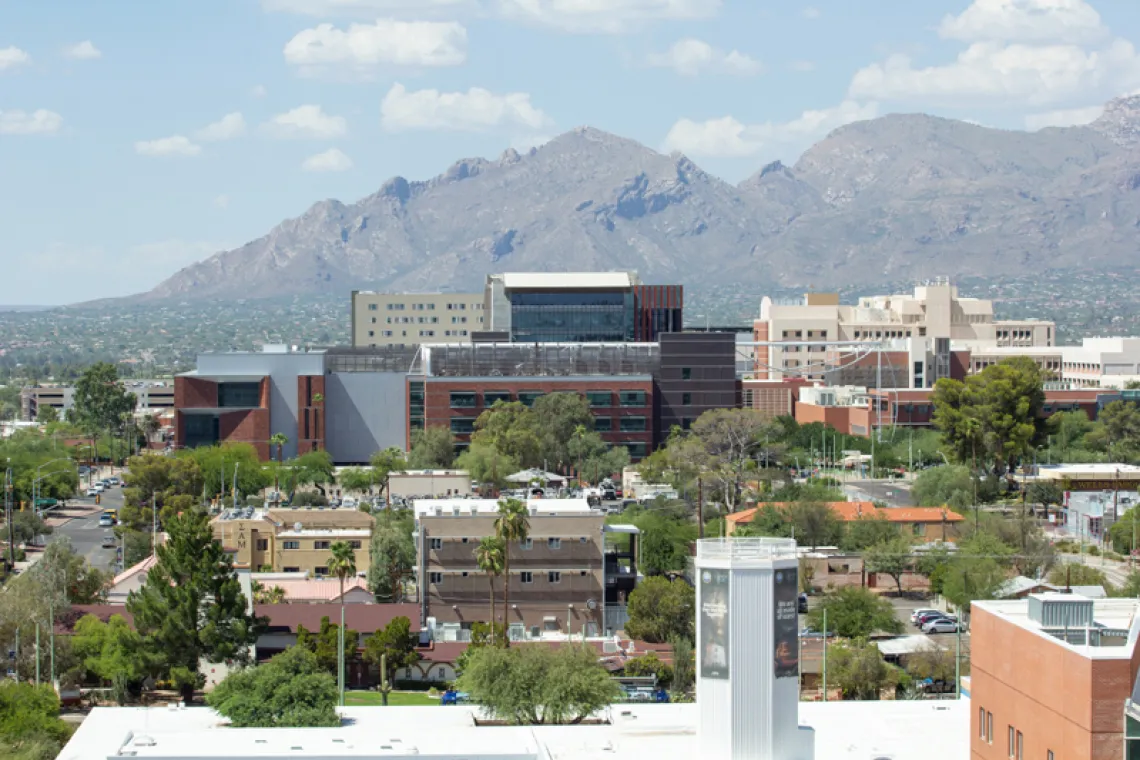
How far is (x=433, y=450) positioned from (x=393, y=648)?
69326mm

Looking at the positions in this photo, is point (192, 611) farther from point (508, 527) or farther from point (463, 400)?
point (463, 400)

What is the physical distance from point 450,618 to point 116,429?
373ft

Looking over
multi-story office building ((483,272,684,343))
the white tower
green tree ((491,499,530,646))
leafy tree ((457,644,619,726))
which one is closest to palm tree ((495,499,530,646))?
green tree ((491,499,530,646))

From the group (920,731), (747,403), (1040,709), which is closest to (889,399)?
(747,403)

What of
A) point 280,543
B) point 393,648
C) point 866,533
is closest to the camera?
Answer: point 393,648

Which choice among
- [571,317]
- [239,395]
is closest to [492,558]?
[239,395]

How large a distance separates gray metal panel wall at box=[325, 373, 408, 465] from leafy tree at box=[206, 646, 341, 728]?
100 metres

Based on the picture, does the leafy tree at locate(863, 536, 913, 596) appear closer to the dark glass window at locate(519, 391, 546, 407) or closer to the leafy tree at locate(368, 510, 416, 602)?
the leafy tree at locate(368, 510, 416, 602)

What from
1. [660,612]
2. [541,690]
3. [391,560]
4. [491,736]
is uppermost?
[391,560]

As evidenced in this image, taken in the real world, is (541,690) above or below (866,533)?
below

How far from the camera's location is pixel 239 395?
161m

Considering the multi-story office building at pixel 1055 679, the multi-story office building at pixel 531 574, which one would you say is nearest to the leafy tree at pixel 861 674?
the multi-story office building at pixel 531 574

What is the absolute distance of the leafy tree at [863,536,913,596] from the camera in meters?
94.6

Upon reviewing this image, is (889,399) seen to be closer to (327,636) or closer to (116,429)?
(116,429)
